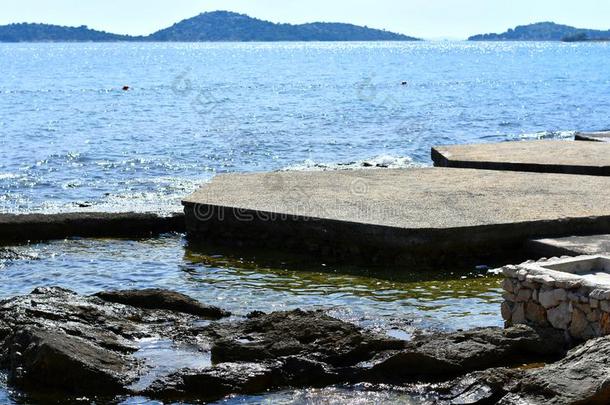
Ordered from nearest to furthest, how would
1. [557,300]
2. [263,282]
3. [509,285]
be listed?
[557,300] → [509,285] → [263,282]

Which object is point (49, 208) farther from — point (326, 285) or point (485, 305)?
point (485, 305)

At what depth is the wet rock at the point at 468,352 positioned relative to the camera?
30.1 ft

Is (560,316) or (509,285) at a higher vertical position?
(509,285)

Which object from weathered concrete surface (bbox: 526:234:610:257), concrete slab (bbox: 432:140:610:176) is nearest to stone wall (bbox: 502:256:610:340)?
weathered concrete surface (bbox: 526:234:610:257)

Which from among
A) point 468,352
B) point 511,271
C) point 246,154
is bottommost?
point 246,154

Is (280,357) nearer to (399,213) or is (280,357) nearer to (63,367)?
(63,367)

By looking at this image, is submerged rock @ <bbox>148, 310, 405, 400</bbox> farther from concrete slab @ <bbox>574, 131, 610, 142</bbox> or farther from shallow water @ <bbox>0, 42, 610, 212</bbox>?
concrete slab @ <bbox>574, 131, 610, 142</bbox>

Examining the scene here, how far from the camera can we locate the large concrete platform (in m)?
13.8

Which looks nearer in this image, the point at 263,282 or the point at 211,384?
the point at 211,384

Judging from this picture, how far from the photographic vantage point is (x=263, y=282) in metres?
13.3

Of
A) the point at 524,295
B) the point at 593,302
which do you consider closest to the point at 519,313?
the point at 524,295

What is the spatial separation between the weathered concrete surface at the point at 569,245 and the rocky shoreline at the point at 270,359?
11.5 feet

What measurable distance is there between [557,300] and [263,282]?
4437 mm

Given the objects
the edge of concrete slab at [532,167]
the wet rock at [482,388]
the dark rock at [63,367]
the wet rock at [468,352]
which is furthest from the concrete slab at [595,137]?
the dark rock at [63,367]
